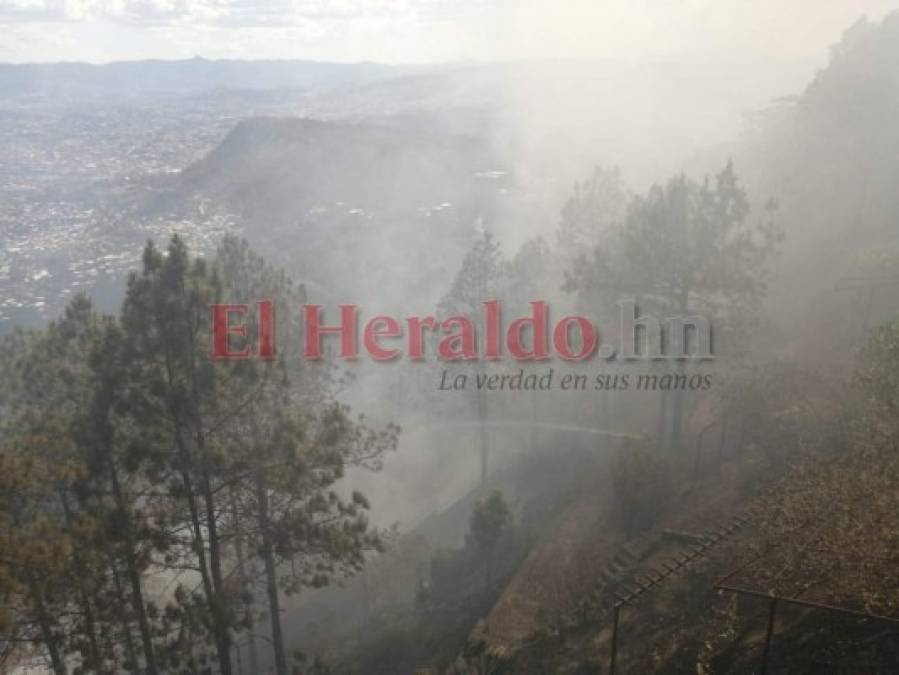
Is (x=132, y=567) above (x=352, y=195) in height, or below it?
below

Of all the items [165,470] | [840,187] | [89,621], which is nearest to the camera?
[89,621]

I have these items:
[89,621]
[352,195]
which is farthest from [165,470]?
[352,195]

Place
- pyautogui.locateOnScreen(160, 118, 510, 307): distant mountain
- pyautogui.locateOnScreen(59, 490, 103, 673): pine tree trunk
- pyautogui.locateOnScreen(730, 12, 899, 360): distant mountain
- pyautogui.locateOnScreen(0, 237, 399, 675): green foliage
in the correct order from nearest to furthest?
pyautogui.locateOnScreen(59, 490, 103, 673): pine tree trunk
pyautogui.locateOnScreen(0, 237, 399, 675): green foliage
pyautogui.locateOnScreen(730, 12, 899, 360): distant mountain
pyautogui.locateOnScreen(160, 118, 510, 307): distant mountain

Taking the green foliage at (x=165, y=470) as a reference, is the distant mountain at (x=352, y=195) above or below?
above

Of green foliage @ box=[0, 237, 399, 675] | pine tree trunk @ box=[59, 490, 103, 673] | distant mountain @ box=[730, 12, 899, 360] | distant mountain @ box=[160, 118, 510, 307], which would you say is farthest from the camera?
distant mountain @ box=[160, 118, 510, 307]

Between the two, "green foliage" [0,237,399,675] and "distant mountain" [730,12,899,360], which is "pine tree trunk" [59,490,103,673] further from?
"distant mountain" [730,12,899,360]

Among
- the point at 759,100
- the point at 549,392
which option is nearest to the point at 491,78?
the point at 759,100

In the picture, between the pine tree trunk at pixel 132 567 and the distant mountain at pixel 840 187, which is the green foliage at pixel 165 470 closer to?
the pine tree trunk at pixel 132 567

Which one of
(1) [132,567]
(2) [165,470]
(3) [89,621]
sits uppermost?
(2) [165,470]

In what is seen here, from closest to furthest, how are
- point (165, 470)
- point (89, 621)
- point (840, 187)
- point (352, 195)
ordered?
point (89, 621) → point (165, 470) → point (840, 187) → point (352, 195)

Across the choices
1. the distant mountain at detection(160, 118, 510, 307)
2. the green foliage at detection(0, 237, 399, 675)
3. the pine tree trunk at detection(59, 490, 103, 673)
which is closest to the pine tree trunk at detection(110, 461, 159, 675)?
the green foliage at detection(0, 237, 399, 675)

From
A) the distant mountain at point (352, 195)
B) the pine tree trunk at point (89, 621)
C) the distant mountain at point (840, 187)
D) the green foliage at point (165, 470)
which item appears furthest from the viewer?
the distant mountain at point (352, 195)

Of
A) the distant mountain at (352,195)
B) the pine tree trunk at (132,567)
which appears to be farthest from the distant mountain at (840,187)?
the distant mountain at (352,195)

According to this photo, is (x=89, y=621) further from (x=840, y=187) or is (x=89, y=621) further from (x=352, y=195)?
(x=352, y=195)
